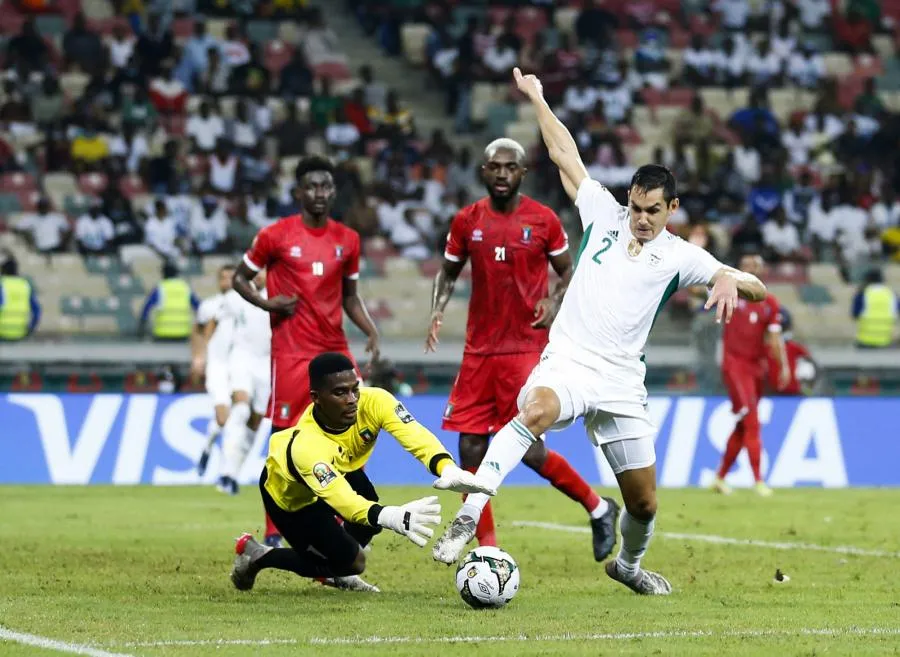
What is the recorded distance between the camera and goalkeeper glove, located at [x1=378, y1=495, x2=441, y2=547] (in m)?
8.70

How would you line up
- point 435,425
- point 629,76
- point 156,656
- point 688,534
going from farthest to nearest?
point 629,76
point 435,425
point 688,534
point 156,656

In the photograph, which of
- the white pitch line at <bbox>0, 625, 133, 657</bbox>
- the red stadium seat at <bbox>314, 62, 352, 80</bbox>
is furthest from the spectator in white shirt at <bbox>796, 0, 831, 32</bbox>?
the white pitch line at <bbox>0, 625, 133, 657</bbox>

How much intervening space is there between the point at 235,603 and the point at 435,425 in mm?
10463

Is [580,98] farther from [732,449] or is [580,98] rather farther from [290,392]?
[290,392]

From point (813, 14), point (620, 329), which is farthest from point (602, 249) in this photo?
point (813, 14)

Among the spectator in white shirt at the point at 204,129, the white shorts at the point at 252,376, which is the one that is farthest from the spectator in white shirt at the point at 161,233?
the white shorts at the point at 252,376

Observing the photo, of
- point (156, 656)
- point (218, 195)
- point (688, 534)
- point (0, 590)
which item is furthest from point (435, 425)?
point (156, 656)

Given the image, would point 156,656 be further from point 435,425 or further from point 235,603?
point 435,425

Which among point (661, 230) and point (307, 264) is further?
point (307, 264)

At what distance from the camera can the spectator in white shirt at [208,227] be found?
25.2m

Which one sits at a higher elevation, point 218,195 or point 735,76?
point 735,76

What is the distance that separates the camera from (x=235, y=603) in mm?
9594

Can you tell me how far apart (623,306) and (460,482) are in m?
1.55

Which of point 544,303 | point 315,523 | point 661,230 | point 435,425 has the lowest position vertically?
point 435,425
